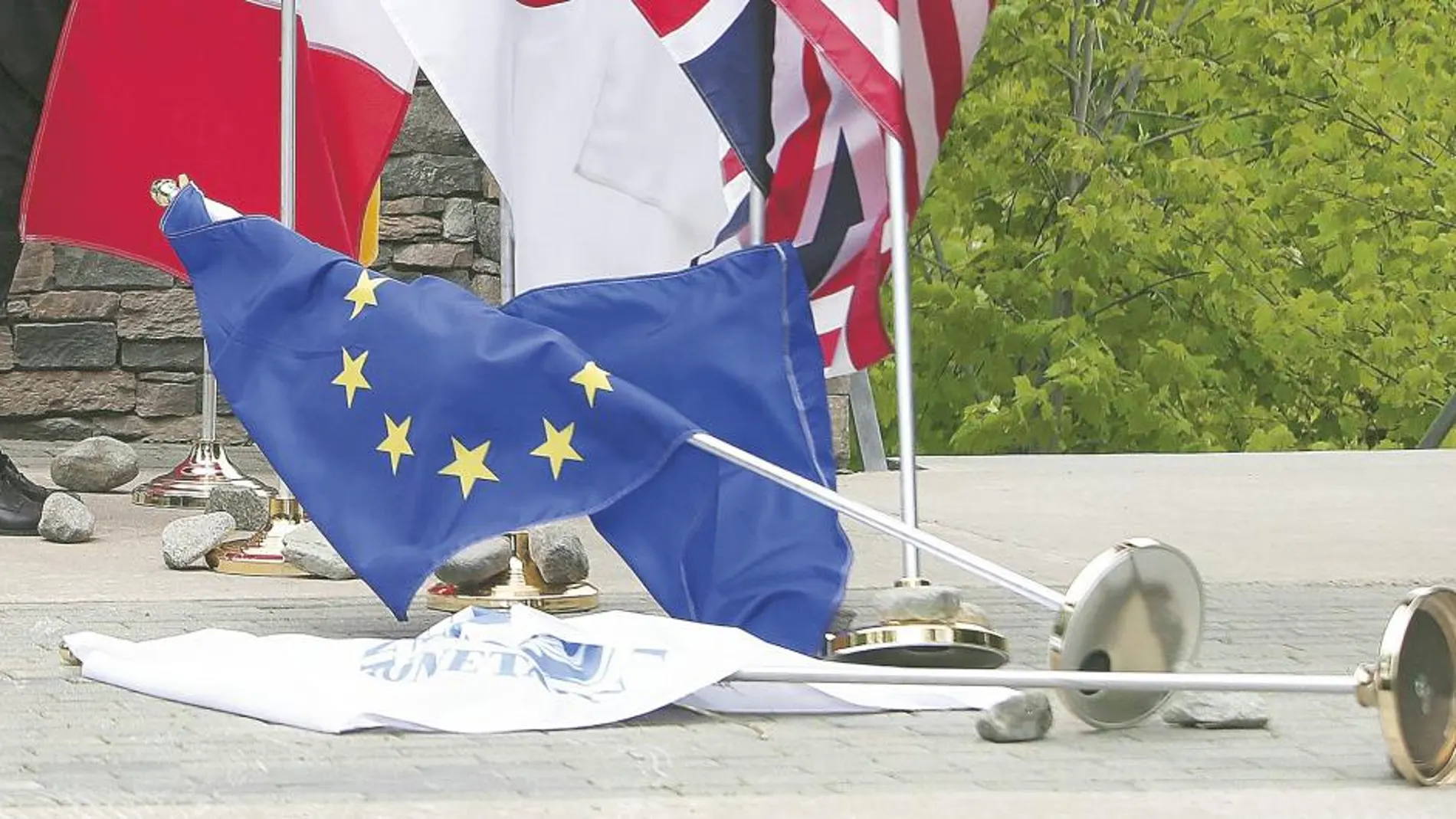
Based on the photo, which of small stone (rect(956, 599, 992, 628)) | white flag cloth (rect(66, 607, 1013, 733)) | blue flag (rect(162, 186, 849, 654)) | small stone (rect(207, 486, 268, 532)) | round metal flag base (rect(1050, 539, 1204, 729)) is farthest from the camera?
small stone (rect(207, 486, 268, 532))

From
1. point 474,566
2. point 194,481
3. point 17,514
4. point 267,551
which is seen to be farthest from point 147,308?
point 474,566

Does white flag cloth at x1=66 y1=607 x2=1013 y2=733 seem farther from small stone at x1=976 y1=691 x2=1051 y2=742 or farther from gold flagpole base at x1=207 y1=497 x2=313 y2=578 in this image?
gold flagpole base at x1=207 y1=497 x2=313 y2=578

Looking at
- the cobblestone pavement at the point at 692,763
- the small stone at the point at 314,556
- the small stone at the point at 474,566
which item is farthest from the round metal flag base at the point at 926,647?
the small stone at the point at 314,556

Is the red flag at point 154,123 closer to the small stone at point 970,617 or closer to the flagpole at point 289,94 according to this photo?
the flagpole at point 289,94

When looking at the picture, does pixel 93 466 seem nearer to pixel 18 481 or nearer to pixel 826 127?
pixel 18 481

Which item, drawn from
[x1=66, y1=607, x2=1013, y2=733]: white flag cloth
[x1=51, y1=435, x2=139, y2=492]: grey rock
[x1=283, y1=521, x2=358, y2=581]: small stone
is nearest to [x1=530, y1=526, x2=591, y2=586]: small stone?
[x1=283, y1=521, x2=358, y2=581]: small stone

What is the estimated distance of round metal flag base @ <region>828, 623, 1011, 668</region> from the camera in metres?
3.70

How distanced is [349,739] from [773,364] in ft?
4.53

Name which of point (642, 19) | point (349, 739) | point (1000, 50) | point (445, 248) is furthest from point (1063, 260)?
point (349, 739)

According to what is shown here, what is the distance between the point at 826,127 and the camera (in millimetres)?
4879

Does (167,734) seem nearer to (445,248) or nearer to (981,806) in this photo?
(981,806)

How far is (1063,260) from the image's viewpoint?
15375 millimetres

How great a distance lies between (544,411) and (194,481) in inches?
120

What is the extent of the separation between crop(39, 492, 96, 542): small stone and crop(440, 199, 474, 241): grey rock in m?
2.54
